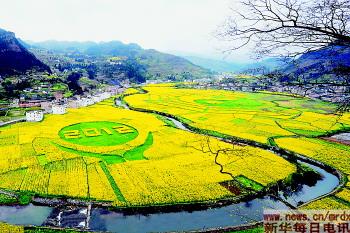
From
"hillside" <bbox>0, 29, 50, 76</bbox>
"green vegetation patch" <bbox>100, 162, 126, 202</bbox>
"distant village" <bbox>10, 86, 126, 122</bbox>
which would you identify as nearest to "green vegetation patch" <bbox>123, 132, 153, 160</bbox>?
"green vegetation patch" <bbox>100, 162, 126, 202</bbox>

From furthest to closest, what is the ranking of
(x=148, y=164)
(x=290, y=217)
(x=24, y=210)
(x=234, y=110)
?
(x=234, y=110)
(x=148, y=164)
(x=24, y=210)
(x=290, y=217)

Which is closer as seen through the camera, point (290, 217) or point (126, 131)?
point (290, 217)

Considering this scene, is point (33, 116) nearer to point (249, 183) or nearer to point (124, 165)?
point (124, 165)

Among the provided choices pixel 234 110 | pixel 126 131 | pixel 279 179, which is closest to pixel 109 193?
→ pixel 279 179

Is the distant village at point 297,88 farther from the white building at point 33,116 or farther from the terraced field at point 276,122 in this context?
the white building at point 33,116

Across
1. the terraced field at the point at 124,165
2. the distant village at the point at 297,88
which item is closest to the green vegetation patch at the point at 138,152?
the terraced field at the point at 124,165

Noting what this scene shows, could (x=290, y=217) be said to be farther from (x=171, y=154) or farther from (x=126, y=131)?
(x=126, y=131)
